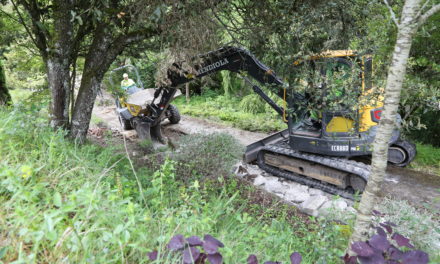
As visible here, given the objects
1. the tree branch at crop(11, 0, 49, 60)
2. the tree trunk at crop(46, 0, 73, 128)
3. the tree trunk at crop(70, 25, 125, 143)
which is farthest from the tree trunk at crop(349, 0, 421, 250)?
the tree branch at crop(11, 0, 49, 60)

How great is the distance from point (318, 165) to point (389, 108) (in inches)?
157

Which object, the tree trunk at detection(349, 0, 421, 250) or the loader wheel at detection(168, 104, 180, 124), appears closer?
the tree trunk at detection(349, 0, 421, 250)

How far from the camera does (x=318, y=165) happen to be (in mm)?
5762

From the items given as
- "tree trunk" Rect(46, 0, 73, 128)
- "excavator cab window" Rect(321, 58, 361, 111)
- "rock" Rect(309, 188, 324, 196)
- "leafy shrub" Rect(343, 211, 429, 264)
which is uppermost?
"tree trunk" Rect(46, 0, 73, 128)

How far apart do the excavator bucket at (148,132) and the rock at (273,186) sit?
3383 mm

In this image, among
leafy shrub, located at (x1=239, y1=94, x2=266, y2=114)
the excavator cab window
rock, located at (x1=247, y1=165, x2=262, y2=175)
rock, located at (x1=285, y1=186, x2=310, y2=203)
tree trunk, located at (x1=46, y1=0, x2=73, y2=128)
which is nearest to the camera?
the excavator cab window

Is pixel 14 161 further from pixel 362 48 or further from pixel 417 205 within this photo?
pixel 417 205

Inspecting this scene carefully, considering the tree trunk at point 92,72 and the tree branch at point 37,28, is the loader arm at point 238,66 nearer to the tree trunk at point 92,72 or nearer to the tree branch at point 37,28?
the tree trunk at point 92,72

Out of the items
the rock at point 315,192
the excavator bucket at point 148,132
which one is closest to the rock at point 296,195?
the rock at point 315,192

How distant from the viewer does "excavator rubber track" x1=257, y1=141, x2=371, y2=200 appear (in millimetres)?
5281

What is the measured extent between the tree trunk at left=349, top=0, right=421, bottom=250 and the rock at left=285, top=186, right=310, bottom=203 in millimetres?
3265

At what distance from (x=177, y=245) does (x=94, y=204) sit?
481mm

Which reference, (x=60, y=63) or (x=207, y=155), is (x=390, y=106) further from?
(x=60, y=63)

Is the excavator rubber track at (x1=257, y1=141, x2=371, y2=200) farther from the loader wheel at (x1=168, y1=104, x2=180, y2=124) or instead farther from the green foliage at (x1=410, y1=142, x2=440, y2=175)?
the loader wheel at (x1=168, y1=104, x2=180, y2=124)
